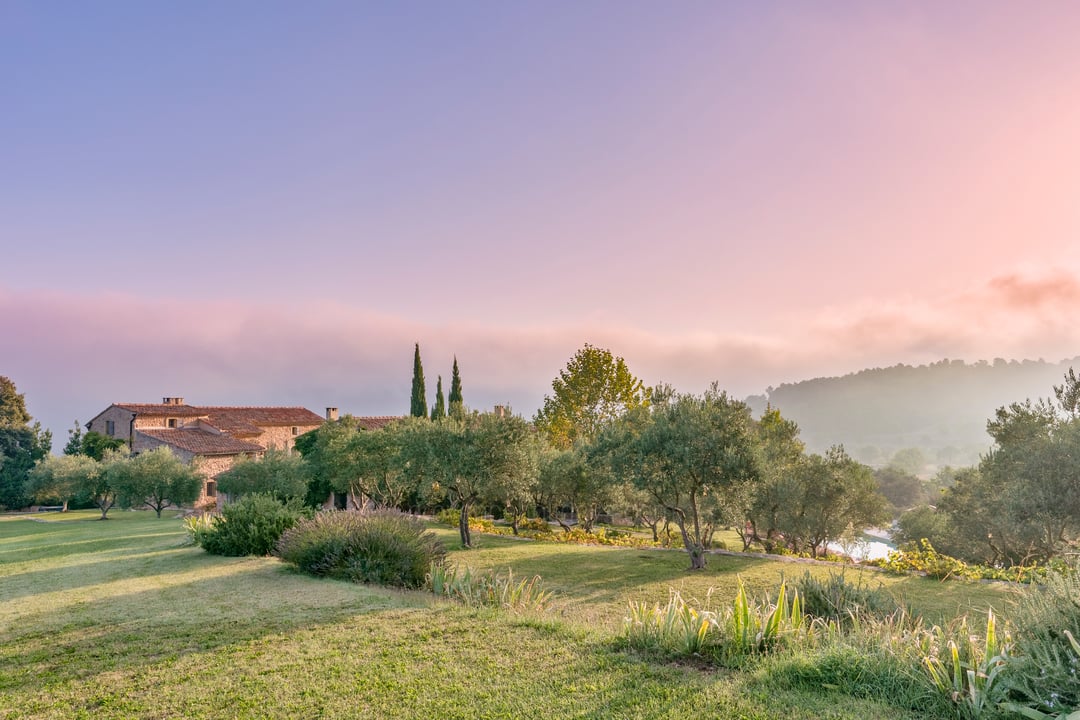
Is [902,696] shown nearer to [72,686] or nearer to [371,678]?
[371,678]

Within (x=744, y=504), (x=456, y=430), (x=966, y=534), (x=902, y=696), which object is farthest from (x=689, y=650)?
(x=966, y=534)

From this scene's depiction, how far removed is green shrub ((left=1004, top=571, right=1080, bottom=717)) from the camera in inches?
190

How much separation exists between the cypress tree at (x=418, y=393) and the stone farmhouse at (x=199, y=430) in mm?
14361

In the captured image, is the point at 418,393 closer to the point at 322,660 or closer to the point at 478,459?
the point at 478,459

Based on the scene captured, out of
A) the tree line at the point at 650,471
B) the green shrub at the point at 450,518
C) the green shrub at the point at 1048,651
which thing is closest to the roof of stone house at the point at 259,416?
the tree line at the point at 650,471

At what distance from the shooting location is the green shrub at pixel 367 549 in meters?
11.7

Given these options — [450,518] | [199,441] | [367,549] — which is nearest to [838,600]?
[367,549]

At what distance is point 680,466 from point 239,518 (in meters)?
13.0

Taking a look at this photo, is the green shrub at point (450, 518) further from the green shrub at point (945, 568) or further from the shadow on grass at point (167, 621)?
the green shrub at point (945, 568)

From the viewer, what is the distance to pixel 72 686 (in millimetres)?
6332

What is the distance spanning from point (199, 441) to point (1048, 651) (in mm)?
55110

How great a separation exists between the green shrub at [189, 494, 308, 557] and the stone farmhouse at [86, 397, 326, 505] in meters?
30.3

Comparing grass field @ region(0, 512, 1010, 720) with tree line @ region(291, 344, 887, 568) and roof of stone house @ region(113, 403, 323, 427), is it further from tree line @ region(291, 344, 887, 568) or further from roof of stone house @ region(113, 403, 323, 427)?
roof of stone house @ region(113, 403, 323, 427)

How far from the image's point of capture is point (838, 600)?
342 inches
